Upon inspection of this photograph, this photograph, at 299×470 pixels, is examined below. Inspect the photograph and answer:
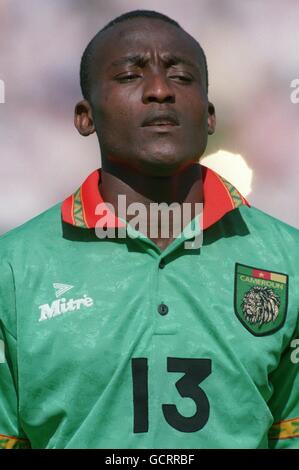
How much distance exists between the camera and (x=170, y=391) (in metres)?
2.29

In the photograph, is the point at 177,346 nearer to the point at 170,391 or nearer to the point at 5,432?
the point at 170,391

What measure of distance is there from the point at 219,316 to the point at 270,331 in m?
0.13

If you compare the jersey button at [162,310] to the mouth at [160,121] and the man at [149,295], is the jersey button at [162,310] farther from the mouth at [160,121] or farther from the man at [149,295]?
A: the mouth at [160,121]

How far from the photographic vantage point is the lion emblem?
94.5 inches

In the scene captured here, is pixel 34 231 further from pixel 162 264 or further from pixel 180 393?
pixel 180 393

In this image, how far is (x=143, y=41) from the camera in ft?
8.06

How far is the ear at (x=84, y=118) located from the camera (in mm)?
2605

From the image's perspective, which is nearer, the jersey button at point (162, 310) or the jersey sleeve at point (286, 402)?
the jersey button at point (162, 310)

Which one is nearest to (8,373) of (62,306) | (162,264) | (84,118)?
(62,306)

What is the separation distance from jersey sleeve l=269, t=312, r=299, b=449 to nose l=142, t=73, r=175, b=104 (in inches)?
26.6

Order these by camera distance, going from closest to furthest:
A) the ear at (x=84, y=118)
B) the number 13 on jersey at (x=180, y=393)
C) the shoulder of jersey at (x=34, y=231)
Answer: the number 13 on jersey at (x=180, y=393), the shoulder of jersey at (x=34, y=231), the ear at (x=84, y=118)

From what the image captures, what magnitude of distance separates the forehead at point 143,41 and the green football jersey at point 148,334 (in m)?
0.35

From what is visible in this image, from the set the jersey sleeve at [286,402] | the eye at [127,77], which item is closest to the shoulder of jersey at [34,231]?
the eye at [127,77]

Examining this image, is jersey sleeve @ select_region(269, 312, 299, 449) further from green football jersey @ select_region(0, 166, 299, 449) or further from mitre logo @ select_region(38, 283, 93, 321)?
mitre logo @ select_region(38, 283, 93, 321)
